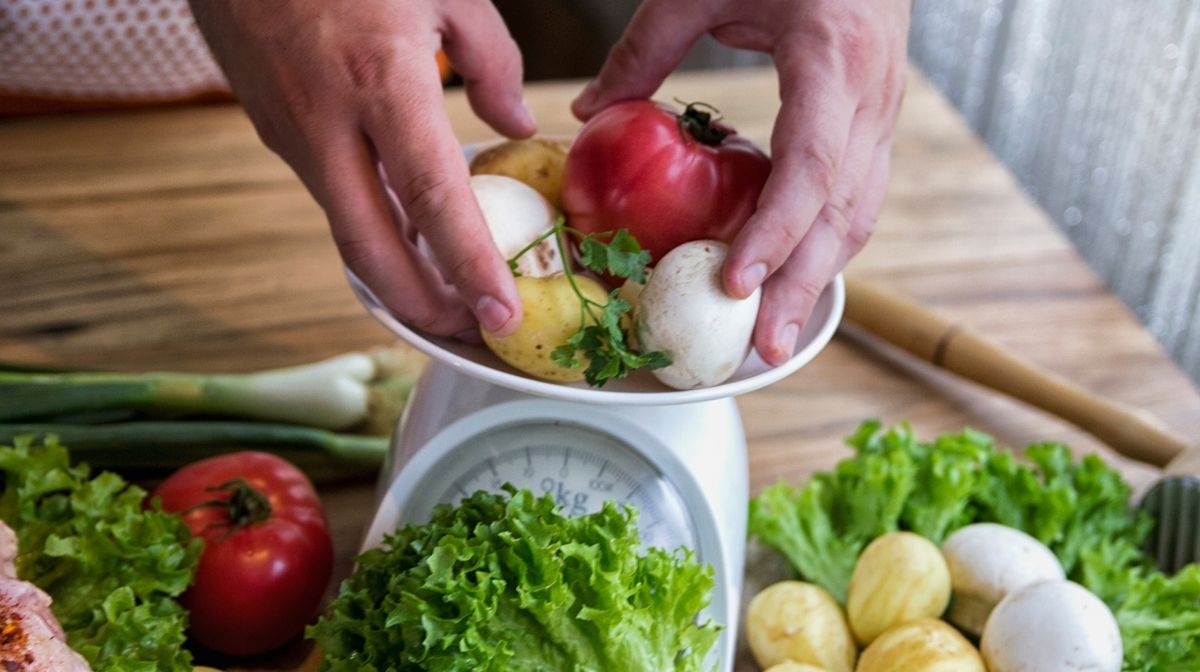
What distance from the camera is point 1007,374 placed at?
4.28 feet

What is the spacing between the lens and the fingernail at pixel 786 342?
2.54 ft

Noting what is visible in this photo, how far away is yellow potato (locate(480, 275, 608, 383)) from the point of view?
2.51 ft

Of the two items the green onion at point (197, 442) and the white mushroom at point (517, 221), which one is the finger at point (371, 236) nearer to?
the white mushroom at point (517, 221)

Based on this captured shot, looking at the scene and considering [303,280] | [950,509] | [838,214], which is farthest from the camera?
[303,280]

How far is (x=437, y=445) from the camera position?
89 centimetres

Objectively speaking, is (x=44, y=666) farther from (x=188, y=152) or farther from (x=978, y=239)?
(x=978, y=239)

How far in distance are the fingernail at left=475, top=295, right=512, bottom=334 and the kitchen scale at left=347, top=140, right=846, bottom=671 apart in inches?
3.5

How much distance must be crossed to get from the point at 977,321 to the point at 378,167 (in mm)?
909

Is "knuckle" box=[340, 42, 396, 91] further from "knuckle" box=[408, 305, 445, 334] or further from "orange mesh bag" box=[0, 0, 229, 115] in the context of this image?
"orange mesh bag" box=[0, 0, 229, 115]

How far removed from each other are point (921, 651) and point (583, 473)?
32cm

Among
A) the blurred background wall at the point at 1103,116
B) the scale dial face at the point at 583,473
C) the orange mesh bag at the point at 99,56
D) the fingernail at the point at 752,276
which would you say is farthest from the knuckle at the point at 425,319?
the blurred background wall at the point at 1103,116

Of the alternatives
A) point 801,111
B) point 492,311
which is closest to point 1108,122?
point 801,111

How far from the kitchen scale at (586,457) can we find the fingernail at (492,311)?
0.29 feet

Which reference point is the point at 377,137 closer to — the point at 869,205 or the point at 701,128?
the point at 701,128
